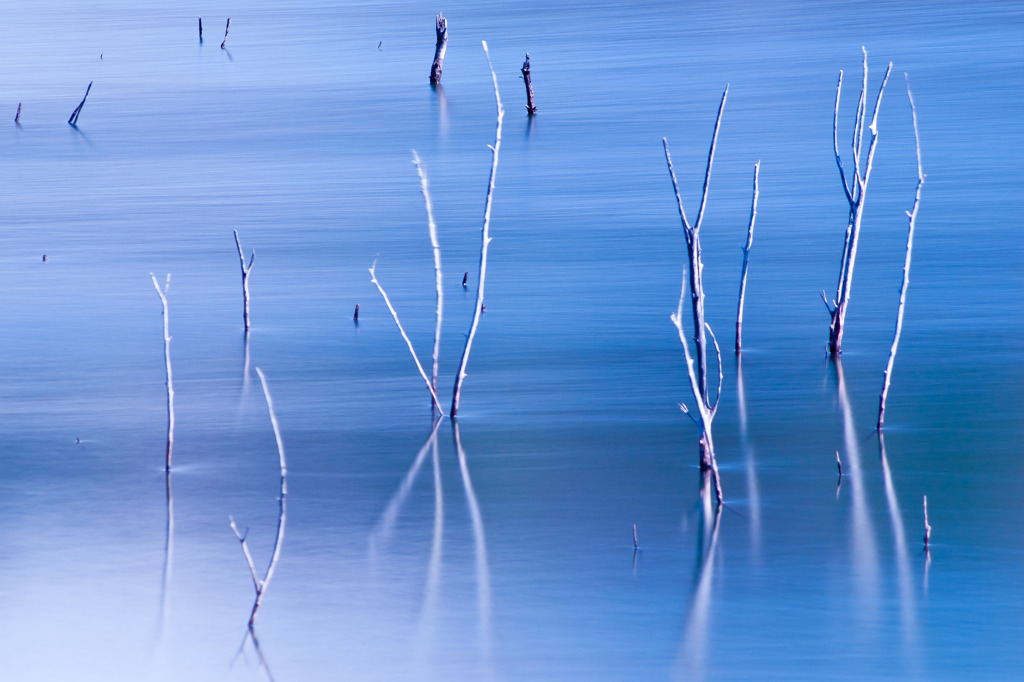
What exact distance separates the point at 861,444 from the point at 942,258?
5.22 meters

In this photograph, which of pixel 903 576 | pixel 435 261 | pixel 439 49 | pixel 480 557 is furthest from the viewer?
pixel 439 49

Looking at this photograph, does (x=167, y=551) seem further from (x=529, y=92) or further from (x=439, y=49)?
(x=439, y=49)

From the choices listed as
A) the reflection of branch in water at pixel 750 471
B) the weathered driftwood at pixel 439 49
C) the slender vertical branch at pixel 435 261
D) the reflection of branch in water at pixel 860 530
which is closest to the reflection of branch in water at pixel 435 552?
the slender vertical branch at pixel 435 261

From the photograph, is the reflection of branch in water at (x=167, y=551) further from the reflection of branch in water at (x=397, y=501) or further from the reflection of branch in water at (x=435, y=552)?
the reflection of branch in water at (x=435, y=552)

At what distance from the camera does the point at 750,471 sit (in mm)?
7746

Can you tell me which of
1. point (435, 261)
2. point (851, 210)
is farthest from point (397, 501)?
point (851, 210)

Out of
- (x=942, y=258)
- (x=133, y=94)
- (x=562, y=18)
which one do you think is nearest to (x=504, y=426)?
(x=942, y=258)

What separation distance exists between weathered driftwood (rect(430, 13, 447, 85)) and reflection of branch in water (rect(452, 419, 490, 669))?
20506 mm

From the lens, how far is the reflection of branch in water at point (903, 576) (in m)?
5.69

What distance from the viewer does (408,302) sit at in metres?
11.8

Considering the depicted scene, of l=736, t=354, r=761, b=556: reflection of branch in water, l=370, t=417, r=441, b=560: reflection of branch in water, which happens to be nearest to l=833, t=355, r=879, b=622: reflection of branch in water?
l=736, t=354, r=761, b=556: reflection of branch in water

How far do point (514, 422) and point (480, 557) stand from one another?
1.85 m

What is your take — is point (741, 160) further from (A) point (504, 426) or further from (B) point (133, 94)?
(B) point (133, 94)

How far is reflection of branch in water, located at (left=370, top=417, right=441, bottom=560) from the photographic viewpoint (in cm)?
698
